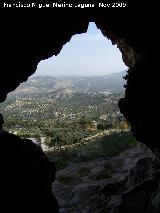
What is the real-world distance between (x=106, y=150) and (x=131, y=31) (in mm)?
51240

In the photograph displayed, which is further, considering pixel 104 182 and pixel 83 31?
pixel 104 182

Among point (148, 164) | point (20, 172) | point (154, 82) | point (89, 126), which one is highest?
point (154, 82)

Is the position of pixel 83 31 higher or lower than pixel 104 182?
higher

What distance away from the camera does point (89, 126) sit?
15825cm

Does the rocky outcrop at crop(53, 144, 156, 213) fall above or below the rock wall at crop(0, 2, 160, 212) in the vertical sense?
below

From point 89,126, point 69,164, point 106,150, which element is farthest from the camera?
point 89,126

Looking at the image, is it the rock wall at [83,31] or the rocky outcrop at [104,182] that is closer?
the rock wall at [83,31]

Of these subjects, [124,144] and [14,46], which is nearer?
[14,46]

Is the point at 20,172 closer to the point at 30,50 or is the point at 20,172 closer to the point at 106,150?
the point at 30,50

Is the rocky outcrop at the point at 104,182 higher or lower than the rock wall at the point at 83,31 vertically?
lower

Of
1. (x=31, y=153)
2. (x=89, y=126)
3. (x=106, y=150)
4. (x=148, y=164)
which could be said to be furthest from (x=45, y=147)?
(x=31, y=153)

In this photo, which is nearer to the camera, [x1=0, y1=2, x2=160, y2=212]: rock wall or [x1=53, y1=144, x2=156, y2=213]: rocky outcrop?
[x1=0, y1=2, x2=160, y2=212]: rock wall

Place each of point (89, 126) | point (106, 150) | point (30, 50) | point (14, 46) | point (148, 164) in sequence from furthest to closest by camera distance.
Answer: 1. point (89, 126)
2. point (106, 150)
3. point (148, 164)
4. point (30, 50)
5. point (14, 46)

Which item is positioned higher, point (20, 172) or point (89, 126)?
point (20, 172)
